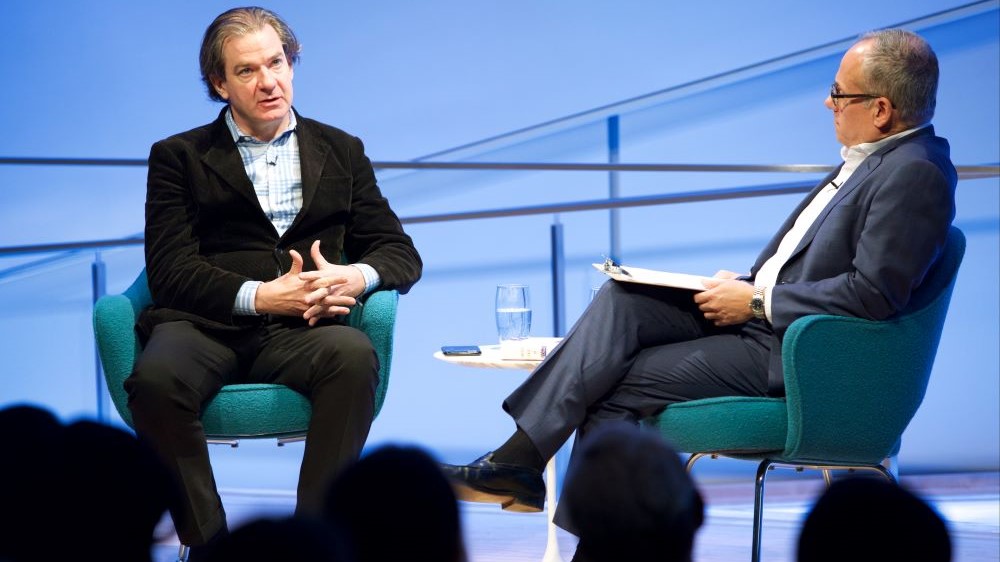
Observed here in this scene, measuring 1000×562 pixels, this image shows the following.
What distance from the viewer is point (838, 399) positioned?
2078 millimetres

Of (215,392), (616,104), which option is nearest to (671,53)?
(616,104)

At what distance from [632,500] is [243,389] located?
154cm

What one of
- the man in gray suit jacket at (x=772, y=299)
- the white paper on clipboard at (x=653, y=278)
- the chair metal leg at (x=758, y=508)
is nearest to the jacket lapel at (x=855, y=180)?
the man in gray suit jacket at (x=772, y=299)

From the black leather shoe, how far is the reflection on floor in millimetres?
434

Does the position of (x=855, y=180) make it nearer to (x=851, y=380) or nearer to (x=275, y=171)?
(x=851, y=380)

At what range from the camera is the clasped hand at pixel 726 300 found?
229 centimetres

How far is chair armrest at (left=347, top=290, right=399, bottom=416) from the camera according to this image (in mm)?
2521

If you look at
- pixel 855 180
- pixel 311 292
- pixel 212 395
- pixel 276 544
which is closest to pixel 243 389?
pixel 212 395

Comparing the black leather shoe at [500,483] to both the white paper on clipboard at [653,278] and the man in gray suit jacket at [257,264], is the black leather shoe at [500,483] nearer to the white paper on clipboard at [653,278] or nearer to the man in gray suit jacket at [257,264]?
the man in gray suit jacket at [257,264]

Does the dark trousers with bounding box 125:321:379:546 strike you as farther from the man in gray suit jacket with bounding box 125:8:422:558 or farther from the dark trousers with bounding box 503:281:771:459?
the dark trousers with bounding box 503:281:771:459

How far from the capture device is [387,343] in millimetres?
2523

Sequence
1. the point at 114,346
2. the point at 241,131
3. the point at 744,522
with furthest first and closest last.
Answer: the point at 744,522
the point at 241,131
the point at 114,346

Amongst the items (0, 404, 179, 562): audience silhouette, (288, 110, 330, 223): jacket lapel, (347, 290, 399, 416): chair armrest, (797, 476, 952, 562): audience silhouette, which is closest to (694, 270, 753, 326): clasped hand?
(347, 290, 399, 416): chair armrest

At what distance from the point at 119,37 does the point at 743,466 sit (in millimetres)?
3621
